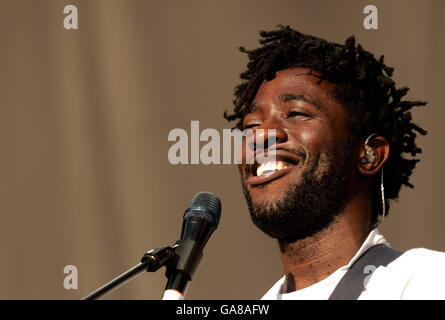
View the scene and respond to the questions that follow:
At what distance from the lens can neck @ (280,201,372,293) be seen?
5.73ft

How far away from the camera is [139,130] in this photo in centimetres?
316

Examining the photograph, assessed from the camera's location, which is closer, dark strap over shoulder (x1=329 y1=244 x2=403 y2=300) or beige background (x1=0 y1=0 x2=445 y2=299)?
dark strap over shoulder (x1=329 y1=244 x2=403 y2=300)

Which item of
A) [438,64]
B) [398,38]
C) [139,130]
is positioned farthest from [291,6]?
[139,130]

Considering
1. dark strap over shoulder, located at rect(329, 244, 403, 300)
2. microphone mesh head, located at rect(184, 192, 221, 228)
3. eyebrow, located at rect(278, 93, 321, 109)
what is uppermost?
eyebrow, located at rect(278, 93, 321, 109)

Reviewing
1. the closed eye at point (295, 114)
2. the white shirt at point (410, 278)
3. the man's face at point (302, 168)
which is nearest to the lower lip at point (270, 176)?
the man's face at point (302, 168)

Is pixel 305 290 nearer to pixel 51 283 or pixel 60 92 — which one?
pixel 51 283

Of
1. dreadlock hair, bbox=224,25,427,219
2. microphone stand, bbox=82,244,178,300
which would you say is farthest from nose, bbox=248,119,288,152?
microphone stand, bbox=82,244,178,300

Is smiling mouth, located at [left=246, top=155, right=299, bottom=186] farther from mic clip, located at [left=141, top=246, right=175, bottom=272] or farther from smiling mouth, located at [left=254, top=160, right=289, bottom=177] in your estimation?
mic clip, located at [left=141, top=246, right=175, bottom=272]

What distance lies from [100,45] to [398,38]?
1.38 m

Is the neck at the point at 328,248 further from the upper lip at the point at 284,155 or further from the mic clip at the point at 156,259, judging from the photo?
the mic clip at the point at 156,259

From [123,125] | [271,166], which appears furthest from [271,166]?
[123,125]

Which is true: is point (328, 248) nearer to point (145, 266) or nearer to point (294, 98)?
point (294, 98)

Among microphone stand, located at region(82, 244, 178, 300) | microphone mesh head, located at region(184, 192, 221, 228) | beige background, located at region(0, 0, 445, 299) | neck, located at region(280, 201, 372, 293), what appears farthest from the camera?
beige background, located at region(0, 0, 445, 299)
